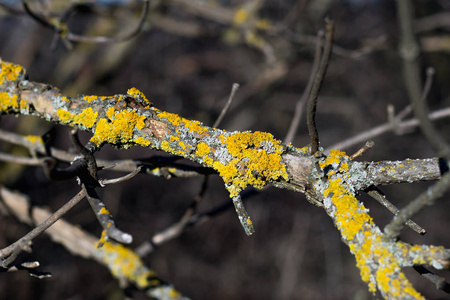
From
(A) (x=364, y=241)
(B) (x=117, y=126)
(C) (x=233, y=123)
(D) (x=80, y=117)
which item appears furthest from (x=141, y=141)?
(C) (x=233, y=123)

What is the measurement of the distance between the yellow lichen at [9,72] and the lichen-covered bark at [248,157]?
1 cm

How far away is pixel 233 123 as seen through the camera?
426cm

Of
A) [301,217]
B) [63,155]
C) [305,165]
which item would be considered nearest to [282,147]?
[305,165]

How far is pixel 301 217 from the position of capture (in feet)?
17.3

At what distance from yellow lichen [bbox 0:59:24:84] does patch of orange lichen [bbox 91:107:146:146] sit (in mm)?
359

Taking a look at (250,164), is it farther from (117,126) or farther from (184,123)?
(117,126)

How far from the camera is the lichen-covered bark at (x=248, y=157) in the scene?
0.81 m

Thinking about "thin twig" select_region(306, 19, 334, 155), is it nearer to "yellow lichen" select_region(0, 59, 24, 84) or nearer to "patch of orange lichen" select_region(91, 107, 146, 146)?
"patch of orange lichen" select_region(91, 107, 146, 146)

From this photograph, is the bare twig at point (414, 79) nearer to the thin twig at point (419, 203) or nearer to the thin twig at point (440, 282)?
the thin twig at point (419, 203)

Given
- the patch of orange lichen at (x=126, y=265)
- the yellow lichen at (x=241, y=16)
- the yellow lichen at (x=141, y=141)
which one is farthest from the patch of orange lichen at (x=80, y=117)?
the yellow lichen at (x=241, y=16)

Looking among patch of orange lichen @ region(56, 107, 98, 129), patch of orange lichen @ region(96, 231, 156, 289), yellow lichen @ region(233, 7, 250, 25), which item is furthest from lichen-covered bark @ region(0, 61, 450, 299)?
yellow lichen @ region(233, 7, 250, 25)

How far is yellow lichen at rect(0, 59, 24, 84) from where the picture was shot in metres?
1.09

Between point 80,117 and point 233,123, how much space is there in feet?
10.8

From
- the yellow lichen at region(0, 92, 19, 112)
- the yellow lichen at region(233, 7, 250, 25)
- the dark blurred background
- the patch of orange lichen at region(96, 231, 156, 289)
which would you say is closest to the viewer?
the yellow lichen at region(0, 92, 19, 112)
